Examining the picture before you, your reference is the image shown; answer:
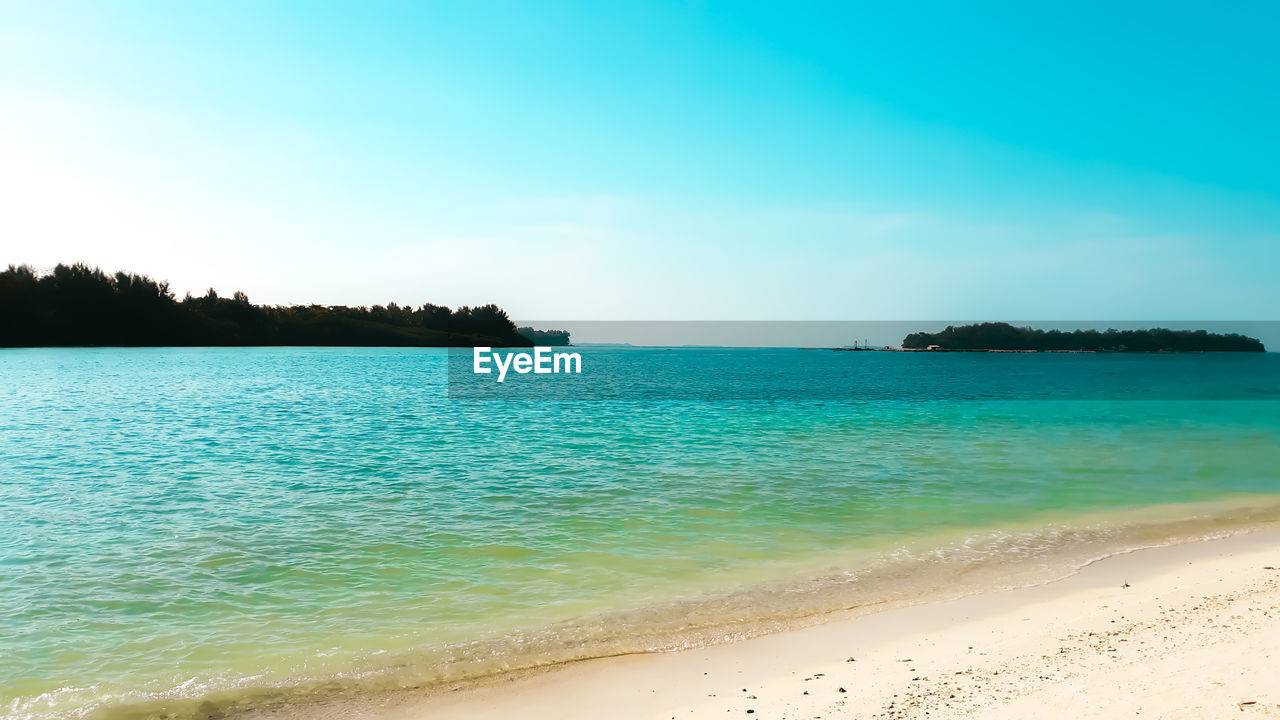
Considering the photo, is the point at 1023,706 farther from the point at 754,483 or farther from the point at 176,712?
the point at 754,483

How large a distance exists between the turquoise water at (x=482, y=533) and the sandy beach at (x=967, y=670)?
739 mm

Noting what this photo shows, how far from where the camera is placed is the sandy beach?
562 centimetres

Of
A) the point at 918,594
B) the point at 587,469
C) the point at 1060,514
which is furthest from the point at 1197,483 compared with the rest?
the point at 587,469

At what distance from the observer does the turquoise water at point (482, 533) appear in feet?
25.9

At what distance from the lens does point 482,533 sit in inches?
506

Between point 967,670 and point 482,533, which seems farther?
point 482,533

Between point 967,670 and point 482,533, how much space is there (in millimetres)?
8912

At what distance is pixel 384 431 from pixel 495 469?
1139cm

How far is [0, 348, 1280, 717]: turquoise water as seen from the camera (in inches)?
311

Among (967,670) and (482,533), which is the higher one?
(967,670)

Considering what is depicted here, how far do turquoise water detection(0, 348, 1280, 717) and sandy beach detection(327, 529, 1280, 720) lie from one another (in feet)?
2.42

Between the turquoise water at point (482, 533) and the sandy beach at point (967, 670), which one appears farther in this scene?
the turquoise water at point (482, 533)

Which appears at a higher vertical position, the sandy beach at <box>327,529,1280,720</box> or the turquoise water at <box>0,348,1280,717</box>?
the sandy beach at <box>327,529,1280,720</box>

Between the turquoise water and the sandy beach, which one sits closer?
the sandy beach
